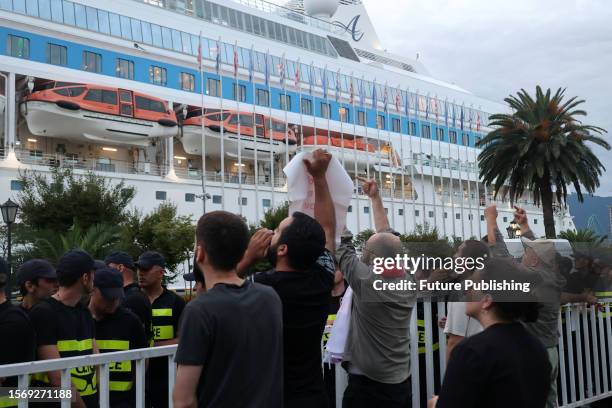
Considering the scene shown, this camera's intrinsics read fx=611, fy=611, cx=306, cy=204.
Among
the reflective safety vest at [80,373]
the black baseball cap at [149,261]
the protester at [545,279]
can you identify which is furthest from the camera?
the black baseball cap at [149,261]

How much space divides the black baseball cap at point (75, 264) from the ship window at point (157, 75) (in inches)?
1091

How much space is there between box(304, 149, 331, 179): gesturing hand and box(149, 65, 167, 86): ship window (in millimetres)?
28521

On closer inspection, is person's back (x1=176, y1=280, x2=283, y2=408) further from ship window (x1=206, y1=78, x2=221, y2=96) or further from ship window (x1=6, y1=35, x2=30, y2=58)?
ship window (x1=206, y1=78, x2=221, y2=96)

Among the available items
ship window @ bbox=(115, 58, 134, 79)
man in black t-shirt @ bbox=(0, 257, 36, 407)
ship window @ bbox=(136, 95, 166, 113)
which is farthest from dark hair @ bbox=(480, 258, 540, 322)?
ship window @ bbox=(115, 58, 134, 79)

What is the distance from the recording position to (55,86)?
26.0 meters

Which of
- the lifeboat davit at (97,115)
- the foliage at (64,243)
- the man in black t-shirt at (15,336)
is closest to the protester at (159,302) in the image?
the man in black t-shirt at (15,336)

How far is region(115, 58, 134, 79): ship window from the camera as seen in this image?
29.3 meters

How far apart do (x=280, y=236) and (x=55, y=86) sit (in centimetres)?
2569

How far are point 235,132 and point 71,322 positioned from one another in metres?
28.9

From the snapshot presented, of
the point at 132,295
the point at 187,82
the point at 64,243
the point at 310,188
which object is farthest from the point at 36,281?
the point at 187,82

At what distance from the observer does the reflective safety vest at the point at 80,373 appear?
11.1 feet

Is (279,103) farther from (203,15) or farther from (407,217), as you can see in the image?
(407,217)

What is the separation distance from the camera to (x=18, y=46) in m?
25.9

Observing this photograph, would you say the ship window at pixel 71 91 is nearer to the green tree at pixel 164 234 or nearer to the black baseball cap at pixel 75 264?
the green tree at pixel 164 234
